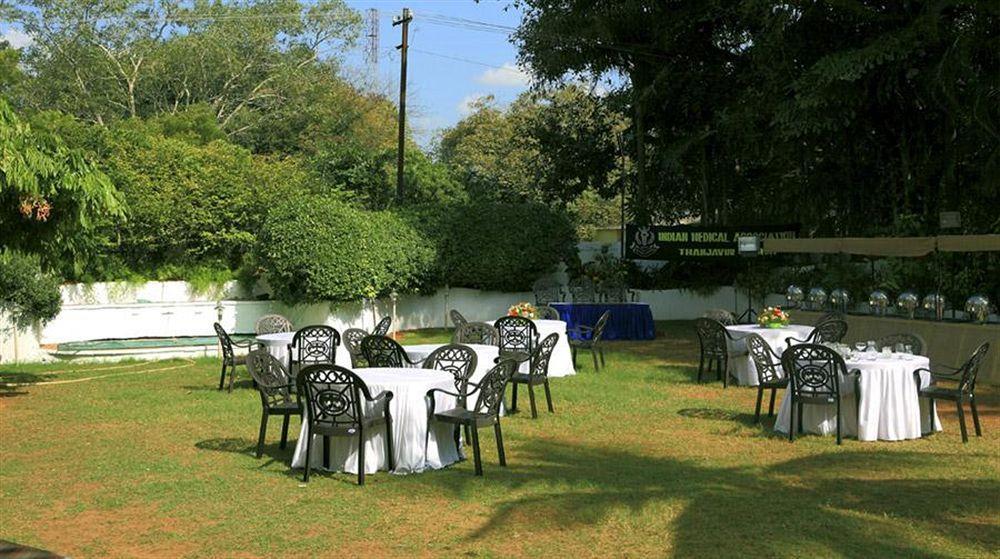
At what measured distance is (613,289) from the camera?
85.4 feet

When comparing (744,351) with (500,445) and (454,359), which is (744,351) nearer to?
(454,359)

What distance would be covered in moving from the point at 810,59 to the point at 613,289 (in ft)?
22.6

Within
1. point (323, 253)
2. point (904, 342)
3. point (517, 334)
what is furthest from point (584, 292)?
point (904, 342)

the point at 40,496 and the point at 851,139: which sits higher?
the point at 851,139

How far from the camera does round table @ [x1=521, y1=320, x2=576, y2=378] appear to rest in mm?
16234

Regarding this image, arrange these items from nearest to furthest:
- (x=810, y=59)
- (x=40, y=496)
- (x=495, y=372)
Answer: (x=40, y=496), (x=495, y=372), (x=810, y=59)

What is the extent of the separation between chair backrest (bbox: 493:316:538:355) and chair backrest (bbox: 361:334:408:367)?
12.4 feet

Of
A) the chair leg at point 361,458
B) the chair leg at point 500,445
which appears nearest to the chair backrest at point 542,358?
the chair leg at point 500,445

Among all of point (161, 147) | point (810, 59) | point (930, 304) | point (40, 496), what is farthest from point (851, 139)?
point (40, 496)

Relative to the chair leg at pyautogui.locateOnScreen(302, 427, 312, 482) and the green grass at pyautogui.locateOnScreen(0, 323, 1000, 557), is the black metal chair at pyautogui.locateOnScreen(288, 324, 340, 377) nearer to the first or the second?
the green grass at pyautogui.locateOnScreen(0, 323, 1000, 557)

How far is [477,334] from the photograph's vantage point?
14195 millimetres

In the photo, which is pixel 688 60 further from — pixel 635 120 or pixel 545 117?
pixel 545 117

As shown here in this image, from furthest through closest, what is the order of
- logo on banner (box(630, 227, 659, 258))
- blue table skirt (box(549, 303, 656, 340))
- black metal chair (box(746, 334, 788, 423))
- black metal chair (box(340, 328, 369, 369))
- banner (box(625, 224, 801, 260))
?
logo on banner (box(630, 227, 659, 258))
banner (box(625, 224, 801, 260))
blue table skirt (box(549, 303, 656, 340))
black metal chair (box(340, 328, 369, 369))
black metal chair (box(746, 334, 788, 423))

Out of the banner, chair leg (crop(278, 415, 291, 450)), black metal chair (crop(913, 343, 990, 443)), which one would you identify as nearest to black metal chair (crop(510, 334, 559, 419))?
chair leg (crop(278, 415, 291, 450))
